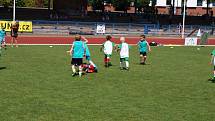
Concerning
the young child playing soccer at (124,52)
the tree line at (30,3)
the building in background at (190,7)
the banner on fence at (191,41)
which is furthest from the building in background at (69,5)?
the young child playing soccer at (124,52)

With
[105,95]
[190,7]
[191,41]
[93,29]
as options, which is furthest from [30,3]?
[105,95]

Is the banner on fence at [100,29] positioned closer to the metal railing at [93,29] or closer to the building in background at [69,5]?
the metal railing at [93,29]

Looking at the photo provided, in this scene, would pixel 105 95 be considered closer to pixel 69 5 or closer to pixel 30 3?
pixel 69 5

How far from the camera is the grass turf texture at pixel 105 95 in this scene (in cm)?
1026

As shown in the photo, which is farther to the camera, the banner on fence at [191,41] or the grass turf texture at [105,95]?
the banner on fence at [191,41]

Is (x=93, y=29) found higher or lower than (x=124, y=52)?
higher

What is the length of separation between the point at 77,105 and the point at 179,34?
44.9 metres

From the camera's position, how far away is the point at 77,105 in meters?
11.3

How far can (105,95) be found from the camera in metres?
12.8

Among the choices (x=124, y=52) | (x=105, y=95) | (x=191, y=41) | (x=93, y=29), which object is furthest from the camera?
A: (x=93, y=29)

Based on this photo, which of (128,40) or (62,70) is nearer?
(62,70)

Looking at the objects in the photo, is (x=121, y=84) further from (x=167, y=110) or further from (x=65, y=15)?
(x=65, y=15)

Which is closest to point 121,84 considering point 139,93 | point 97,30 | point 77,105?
point 139,93

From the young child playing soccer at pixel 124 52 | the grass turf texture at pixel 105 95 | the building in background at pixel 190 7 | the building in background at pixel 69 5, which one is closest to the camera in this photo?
the grass turf texture at pixel 105 95
